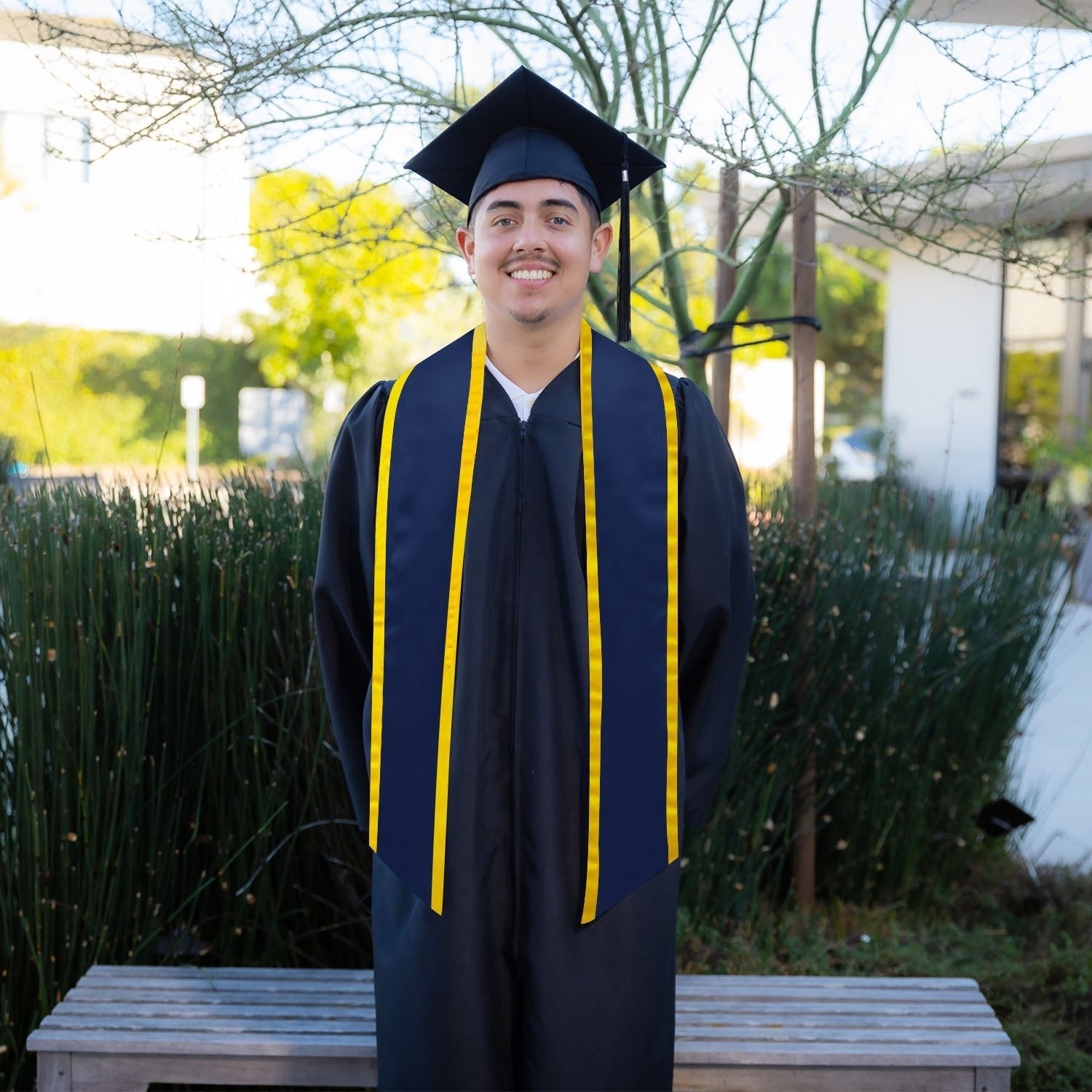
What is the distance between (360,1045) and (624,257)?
1.22 meters

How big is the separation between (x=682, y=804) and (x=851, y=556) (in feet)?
4.78

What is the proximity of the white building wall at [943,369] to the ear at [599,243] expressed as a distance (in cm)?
1028

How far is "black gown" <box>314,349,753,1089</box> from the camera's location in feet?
5.13

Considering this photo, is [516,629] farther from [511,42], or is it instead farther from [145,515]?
[511,42]

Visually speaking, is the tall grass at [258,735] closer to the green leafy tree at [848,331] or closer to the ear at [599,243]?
the ear at [599,243]

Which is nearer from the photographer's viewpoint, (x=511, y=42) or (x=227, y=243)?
(x=511, y=42)

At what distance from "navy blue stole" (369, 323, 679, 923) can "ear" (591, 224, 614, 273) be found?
0.17 m

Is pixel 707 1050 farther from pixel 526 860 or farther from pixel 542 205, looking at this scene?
pixel 542 205

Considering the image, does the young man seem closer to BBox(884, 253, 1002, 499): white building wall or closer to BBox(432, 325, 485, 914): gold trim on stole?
BBox(432, 325, 485, 914): gold trim on stole

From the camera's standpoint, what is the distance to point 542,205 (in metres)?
1.61

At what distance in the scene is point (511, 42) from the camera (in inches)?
106

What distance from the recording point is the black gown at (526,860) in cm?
156

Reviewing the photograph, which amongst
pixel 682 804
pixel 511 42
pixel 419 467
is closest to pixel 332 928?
pixel 682 804

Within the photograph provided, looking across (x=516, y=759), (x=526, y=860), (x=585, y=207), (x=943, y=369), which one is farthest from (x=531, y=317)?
(x=943, y=369)
